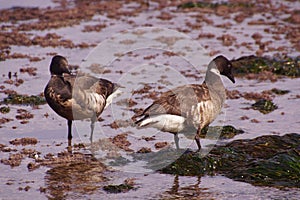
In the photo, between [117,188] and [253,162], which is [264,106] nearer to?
[253,162]

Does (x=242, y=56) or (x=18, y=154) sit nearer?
(x=18, y=154)

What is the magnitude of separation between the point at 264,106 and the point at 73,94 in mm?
4875

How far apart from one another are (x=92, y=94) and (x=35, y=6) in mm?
16003

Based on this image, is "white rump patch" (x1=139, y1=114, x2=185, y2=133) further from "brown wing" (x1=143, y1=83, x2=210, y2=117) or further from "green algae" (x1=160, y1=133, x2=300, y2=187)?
"green algae" (x1=160, y1=133, x2=300, y2=187)

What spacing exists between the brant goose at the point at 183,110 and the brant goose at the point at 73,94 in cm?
183

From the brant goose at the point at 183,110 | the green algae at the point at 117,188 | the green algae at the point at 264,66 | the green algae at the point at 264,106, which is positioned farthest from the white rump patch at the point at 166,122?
the green algae at the point at 264,66

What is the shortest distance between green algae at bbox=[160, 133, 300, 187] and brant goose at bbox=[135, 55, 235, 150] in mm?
581

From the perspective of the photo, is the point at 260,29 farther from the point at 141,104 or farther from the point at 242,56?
the point at 141,104

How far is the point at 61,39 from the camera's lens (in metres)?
22.0

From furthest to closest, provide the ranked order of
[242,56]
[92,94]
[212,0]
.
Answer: [212,0]
[242,56]
[92,94]

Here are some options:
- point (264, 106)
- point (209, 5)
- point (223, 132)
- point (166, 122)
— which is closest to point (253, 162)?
point (166, 122)

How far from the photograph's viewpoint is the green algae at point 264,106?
1477 cm

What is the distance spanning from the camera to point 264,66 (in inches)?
728

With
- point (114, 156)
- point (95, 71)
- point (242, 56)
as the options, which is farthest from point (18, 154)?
point (242, 56)
